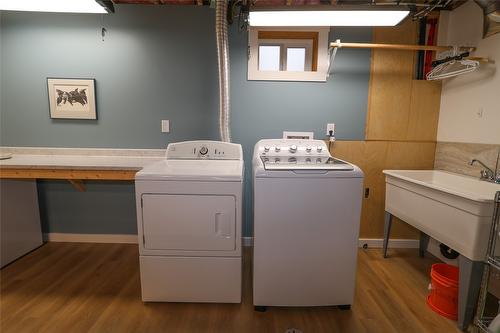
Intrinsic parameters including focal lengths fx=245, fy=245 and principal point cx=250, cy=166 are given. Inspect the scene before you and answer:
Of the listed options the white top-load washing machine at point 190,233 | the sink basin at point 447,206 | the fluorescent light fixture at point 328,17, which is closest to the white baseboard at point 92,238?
the white top-load washing machine at point 190,233

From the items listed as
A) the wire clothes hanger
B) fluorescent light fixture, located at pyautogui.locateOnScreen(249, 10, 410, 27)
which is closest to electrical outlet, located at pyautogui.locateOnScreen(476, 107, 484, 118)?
the wire clothes hanger

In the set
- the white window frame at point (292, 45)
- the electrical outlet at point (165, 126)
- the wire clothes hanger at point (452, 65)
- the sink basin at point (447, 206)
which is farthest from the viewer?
the white window frame at point (292, 45)

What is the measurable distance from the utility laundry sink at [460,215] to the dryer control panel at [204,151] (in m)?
1.44

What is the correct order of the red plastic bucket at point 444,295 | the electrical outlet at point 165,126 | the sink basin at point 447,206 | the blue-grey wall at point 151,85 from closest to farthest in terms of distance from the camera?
the sink basin at point 447,206, the red plastic bucket at point 444,295, the blue-grey wall at point 151,85, the electrical outlet at point 165,126

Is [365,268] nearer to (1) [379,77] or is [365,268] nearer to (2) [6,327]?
(1) [379,77]

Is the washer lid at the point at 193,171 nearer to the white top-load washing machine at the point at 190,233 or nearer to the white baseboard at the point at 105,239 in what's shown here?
the white top-load washing machine at the point at 190,233

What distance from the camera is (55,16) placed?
230 centimetres

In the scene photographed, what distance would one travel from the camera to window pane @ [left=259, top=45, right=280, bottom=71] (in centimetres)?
249

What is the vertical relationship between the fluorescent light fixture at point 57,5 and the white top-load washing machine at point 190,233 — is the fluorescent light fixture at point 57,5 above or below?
above

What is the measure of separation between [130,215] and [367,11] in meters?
2.78

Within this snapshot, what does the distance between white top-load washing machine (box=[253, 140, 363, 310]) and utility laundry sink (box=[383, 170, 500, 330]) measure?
616 millimetres

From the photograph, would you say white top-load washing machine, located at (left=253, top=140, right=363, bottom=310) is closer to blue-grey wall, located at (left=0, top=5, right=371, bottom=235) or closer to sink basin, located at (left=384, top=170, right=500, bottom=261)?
sink basin, located at (left=384, top=170, right=500, bottom=261)

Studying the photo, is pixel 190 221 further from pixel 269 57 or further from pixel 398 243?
pixel 398 243

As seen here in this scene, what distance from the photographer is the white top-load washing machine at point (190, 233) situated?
1588 mm
